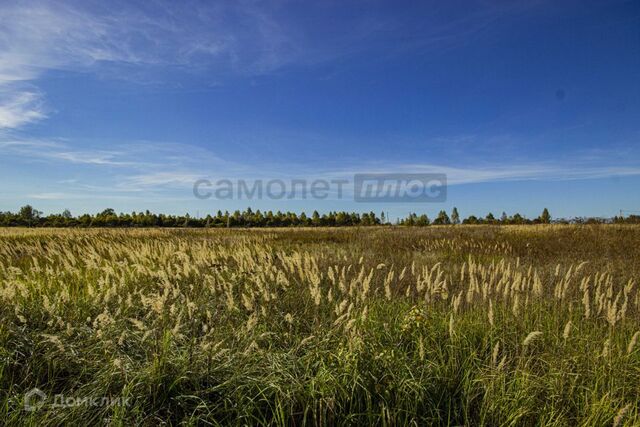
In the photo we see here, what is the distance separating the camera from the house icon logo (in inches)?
83.1

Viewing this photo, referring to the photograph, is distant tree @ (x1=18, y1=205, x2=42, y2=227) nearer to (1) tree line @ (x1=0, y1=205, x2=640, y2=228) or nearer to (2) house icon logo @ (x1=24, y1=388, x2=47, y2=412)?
(1) tree line @ (x1=0, y1=205, x2=640, y2=228)

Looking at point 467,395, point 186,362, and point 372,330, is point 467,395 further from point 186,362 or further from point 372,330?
point 186,362

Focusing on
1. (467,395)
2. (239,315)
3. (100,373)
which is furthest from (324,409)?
(239,315)

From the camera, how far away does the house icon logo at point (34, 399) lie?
2112 mm

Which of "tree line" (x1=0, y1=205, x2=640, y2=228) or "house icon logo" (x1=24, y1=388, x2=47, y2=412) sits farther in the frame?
"tree line" (x1=0, y1=205, x2=640, y2=228)

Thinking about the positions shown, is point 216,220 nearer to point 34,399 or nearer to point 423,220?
point 423,220

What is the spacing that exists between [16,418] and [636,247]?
47.6 ft

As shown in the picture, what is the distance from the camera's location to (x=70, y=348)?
2.91 metres

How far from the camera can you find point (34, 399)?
2311 millimetres

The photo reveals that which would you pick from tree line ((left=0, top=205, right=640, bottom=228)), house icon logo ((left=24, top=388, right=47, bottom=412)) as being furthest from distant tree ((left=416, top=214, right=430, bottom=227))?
house icon logo ((left=24, top=388, right=47, bottom=412))

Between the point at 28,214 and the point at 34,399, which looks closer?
the point at 34,399

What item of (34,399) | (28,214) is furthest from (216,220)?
(34,399)

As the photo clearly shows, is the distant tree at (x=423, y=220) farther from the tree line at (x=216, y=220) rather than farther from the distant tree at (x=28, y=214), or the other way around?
the distant tree at (x=28, y=214)

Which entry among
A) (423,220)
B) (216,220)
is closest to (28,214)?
(216,220)
